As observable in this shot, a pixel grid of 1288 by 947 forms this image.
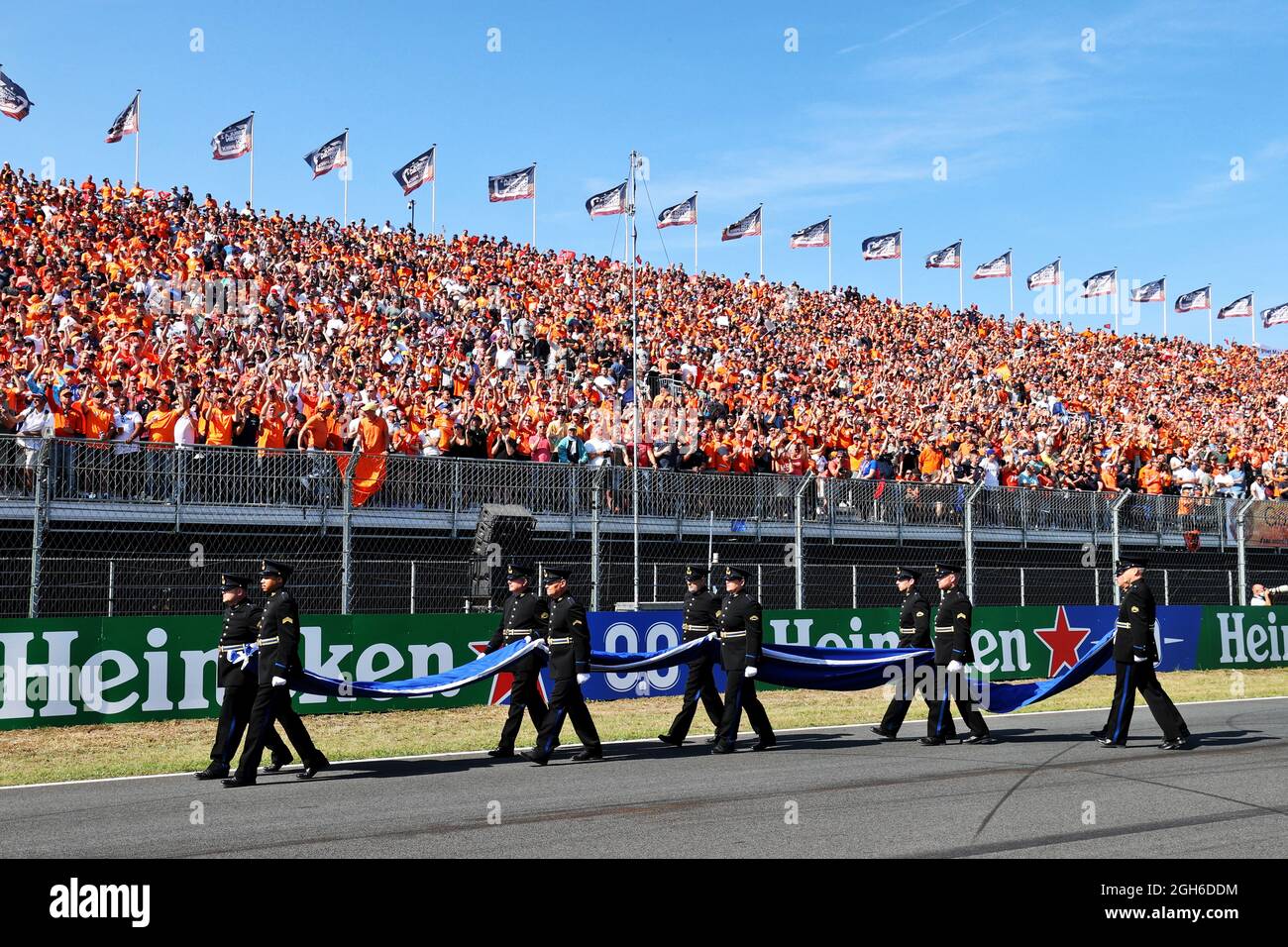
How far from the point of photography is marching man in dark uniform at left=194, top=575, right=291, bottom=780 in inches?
448

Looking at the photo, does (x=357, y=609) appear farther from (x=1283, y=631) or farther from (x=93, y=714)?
(x=1283, y=631)

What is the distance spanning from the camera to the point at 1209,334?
58.8 metres

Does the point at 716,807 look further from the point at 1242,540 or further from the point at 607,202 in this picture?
the point at 607,202

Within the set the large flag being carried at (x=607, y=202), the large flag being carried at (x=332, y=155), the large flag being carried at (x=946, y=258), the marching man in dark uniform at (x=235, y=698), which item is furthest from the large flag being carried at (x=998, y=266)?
the marching man in dark uniform at (x=235, y=698)

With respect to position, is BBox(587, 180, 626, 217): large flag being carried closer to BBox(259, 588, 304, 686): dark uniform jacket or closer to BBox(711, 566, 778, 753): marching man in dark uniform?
BBox(711, 566, 778, 753): marching man in dark uniform

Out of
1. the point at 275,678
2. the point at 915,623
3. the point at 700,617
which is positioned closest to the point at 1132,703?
the point at 915,623

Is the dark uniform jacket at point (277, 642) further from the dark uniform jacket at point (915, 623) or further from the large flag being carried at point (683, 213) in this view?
the large flag being carried at point (683, 213)

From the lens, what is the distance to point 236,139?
35719 millimetres

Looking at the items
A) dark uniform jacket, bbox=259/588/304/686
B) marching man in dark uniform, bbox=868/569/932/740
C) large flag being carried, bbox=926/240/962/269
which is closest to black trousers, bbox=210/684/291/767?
dark uniform jacket, bbox=259/588/304/686

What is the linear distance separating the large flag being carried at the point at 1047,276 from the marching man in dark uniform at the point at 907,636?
42.4 metres

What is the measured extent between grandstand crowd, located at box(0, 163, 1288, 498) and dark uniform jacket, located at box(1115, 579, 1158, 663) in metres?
9.33

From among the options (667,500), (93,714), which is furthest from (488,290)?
(93,714)

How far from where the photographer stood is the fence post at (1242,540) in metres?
25.7
